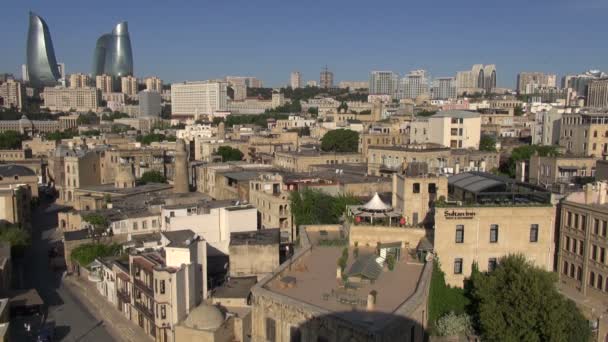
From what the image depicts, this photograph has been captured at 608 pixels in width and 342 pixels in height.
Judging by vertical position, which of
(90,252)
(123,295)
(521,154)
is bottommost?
(123,295)

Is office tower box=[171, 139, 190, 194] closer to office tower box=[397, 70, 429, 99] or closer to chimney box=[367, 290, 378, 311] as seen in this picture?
chimney box=[367, 290, 378, 311]

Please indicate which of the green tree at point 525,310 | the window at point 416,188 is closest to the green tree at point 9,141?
the window at point 416,188

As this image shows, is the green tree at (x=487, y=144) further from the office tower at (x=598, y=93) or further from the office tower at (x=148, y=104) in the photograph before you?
the office tower at (x=148, y=104)

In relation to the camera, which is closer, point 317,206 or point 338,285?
point 338,285

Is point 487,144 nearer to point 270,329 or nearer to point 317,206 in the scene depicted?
point 317,206

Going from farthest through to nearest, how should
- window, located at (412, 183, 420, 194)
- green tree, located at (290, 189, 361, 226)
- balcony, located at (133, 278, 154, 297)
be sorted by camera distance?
green tree, located at (290, 189, 361, 226)
window, located at (412, 183, 420, 194)
balcony, located at (133, 278, 154, 297)

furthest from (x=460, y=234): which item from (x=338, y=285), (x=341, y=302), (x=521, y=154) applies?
(x=521, y=154)

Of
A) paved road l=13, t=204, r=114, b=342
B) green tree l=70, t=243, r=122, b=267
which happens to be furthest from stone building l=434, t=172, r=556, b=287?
green tree l=70, t=243, r=122, b=267
